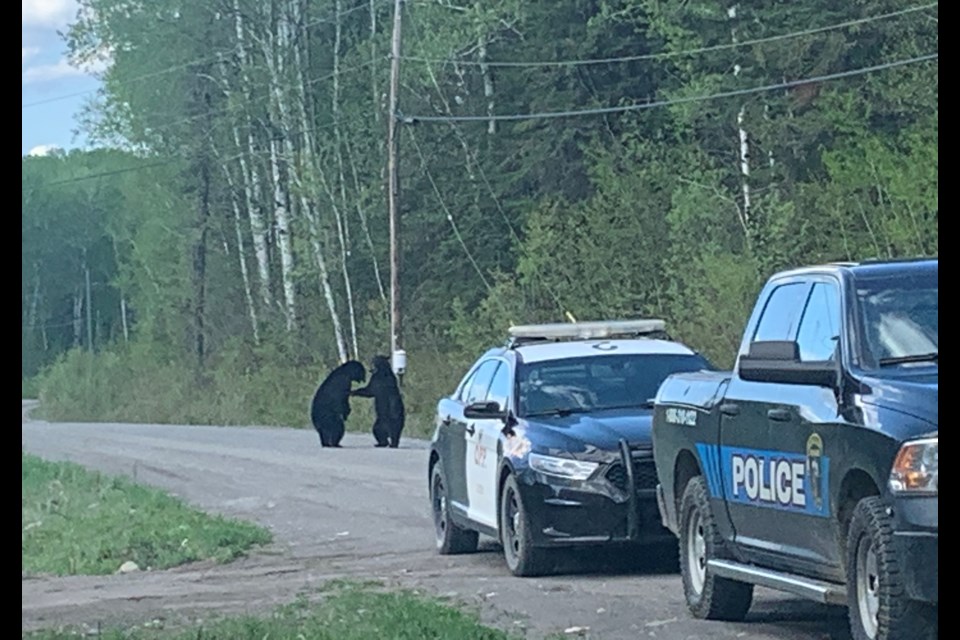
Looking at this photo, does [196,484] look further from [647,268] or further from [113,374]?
[113,374]

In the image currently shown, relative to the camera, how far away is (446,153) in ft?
168

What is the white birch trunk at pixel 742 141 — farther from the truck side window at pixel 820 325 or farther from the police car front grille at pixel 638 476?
the truck side window at pixel 820 325

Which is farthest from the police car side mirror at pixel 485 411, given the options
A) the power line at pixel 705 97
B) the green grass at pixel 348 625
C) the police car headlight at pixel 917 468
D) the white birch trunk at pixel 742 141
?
the white birch trunk at pixel 742 141

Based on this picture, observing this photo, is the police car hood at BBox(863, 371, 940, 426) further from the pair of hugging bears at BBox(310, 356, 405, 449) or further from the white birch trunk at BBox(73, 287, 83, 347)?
the white birch trunk at BBox(73, 287, 83, 347)

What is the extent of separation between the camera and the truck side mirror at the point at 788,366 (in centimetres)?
927

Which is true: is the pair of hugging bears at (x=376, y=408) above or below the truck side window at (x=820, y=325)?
below

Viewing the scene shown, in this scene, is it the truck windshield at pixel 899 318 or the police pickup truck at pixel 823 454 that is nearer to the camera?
the police pickup truck at pixel 823 454

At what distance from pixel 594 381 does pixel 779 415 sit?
482 cm

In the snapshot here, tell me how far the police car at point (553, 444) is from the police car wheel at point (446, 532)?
0.4 inches

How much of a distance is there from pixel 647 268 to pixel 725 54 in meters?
6.47

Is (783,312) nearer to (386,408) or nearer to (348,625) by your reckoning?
(348,625)

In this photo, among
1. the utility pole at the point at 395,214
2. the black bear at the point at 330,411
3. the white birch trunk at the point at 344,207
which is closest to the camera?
the black bear at the point at 330,411

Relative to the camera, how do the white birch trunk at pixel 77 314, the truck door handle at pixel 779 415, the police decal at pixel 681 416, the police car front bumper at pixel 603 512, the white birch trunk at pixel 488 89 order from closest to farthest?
the truck door handle at pixel 779 415, the police decal at pixel 681 416, the police car front bumper at pixel 603 512, the white birch trunk at pixel 488 89, the white birch trunk at pixel 77 314
